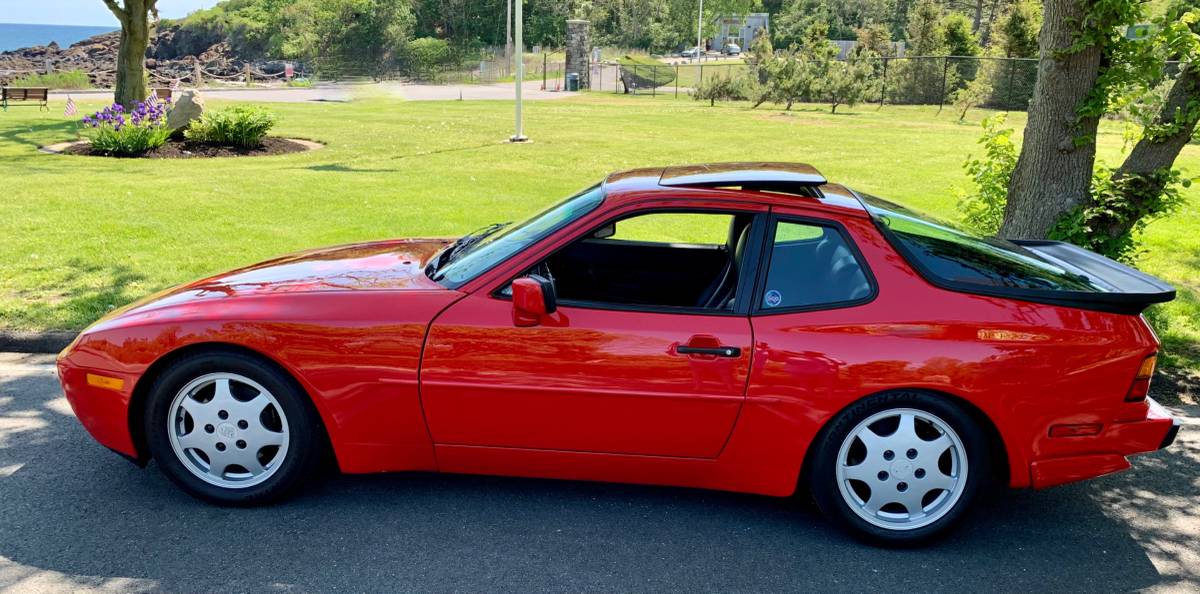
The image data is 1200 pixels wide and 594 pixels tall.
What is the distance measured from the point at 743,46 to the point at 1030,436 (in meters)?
93.0

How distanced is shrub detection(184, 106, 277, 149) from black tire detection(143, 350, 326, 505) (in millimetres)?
13948

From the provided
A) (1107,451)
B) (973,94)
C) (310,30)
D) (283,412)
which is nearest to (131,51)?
(283,412)

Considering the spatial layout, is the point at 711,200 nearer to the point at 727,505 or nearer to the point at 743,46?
the point at 727,505

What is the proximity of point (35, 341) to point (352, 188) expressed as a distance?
22.4 ft

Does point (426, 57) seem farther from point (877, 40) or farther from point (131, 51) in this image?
point (131, 51)

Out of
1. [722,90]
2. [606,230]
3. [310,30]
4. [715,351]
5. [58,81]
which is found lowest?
[715,351]

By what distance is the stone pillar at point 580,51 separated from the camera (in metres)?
53.3

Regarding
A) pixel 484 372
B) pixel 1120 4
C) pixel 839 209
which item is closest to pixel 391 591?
pixel 484 372

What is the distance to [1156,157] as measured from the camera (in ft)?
22.9

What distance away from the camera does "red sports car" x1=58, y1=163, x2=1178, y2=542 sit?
3.63 meters

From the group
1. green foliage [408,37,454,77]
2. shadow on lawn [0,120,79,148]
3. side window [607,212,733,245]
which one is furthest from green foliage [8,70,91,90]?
side window [607,212,733,245]

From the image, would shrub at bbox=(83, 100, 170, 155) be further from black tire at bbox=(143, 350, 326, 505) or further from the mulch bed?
black tire at bbox=(143, 350, 326, 505)

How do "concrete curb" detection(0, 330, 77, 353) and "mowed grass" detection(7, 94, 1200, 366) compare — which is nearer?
"concrete curb" detection(0, 330, 77, 353)

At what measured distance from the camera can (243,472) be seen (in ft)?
13.0
